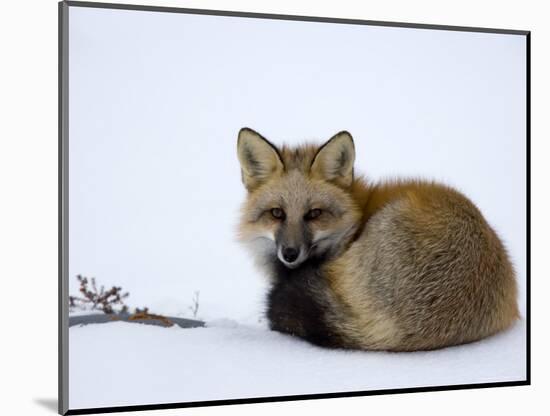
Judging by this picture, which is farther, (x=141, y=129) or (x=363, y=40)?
(x=363, y=40)

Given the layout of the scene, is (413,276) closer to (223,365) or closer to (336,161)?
(336,161)

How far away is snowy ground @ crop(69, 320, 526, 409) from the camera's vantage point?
3.52 meters

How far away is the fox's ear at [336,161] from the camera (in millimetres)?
3795

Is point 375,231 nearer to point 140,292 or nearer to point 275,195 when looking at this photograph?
point 275,195

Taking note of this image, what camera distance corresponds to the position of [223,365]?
3.70 metres

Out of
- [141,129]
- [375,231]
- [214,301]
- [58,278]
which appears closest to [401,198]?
[375,231]

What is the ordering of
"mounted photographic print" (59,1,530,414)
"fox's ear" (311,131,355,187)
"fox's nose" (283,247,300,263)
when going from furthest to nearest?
"fox's ear" (311,131,355,187) < "fox's nose" (283,247,300,263) < "mounted photographic print" (59,1,530,414)

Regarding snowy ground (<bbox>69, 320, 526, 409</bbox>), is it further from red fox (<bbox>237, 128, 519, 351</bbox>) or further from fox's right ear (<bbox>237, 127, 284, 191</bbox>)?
fox's right ear (<bbox>237, 127, 284, 191</bbox>)

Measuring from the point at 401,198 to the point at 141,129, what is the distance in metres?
1.26

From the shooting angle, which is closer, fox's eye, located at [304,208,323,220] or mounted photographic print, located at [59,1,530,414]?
mounted photographic print, located at [59,1,530,414]

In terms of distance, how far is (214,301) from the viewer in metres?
3.73

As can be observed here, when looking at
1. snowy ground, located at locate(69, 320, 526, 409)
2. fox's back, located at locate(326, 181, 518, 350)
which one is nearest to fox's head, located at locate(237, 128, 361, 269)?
fox's back, located at locate(326, 181, 518, 350)

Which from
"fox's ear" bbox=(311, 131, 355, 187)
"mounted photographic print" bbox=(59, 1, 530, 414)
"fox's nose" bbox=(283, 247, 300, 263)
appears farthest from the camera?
"fox's ear" bbox=(311, 131, 355, 187)

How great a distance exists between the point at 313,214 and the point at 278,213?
0.53ft
